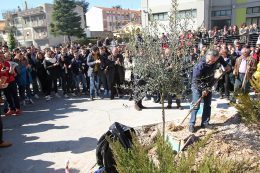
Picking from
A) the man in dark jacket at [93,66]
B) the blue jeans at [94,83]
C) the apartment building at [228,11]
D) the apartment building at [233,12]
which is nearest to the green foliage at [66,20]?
the apartment building at [228,11]

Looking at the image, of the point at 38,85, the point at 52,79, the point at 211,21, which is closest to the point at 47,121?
the point at 52,79

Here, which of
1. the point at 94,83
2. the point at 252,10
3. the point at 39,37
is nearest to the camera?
the point at 94,83

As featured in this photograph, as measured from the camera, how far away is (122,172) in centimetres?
316

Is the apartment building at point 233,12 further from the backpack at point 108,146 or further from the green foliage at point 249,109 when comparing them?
the backpack at point 108,146

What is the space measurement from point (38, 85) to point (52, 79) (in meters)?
1.43

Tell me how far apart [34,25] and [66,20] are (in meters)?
16.3

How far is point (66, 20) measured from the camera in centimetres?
5188

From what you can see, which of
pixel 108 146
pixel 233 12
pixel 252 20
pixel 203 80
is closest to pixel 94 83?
pixel 203 80

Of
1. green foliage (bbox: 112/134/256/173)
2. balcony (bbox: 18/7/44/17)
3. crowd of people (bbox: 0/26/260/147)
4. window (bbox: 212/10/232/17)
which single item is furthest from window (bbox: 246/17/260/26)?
balcony (bbox: 18/7/44/17)

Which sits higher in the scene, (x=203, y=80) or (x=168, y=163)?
(x=203, y=80)

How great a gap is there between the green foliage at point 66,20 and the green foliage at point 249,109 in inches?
1909

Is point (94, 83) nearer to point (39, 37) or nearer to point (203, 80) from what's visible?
point (203, 80)

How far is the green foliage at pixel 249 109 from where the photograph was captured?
215 inches

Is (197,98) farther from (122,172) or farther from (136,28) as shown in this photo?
(122,172)
